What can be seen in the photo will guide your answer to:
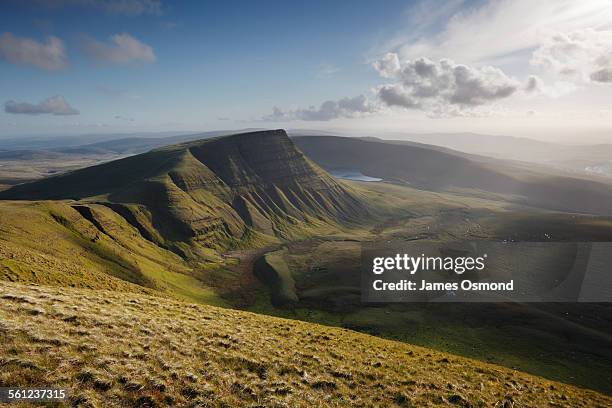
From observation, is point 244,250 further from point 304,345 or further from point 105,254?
point 304,345

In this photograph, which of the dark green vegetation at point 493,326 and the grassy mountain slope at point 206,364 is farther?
the dark green vegetation at point 493,326

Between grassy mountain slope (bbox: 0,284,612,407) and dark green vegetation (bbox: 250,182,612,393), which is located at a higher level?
grassy mountain slope (bbox: 0,284,612,407)

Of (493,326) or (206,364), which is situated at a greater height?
(206,364)

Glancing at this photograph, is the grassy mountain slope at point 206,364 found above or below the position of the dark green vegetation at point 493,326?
above

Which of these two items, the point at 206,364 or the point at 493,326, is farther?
the point at 493,326

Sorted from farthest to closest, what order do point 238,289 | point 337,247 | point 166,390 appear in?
1. point 337,247
2. point 238,289
3. point 166,390

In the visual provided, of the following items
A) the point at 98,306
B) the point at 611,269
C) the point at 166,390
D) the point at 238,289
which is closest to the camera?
the point at 166,390

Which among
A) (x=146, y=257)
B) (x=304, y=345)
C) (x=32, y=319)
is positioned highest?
(x=32, y=319)

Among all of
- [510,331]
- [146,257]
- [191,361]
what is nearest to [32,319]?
[191,361]
